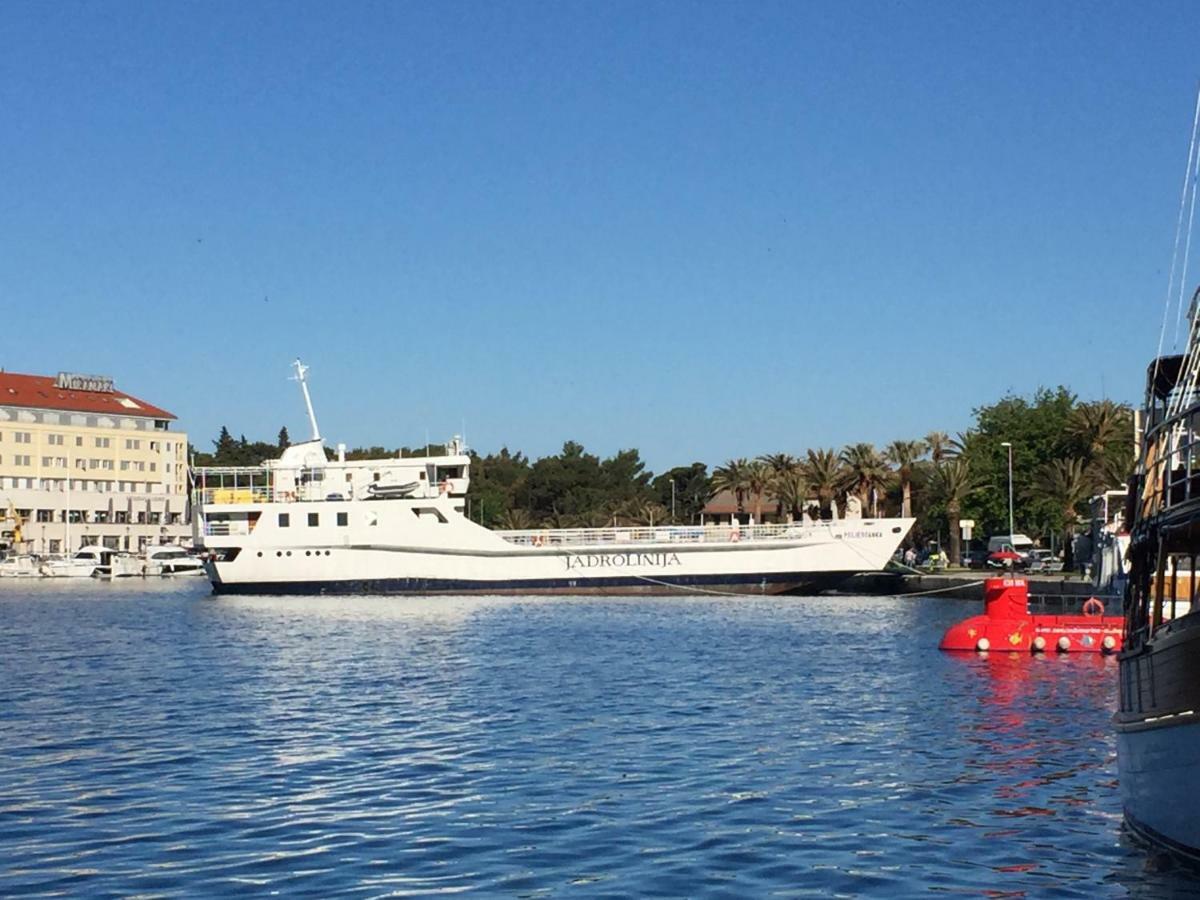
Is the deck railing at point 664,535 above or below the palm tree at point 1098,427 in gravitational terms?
below

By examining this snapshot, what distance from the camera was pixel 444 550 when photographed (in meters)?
79.2

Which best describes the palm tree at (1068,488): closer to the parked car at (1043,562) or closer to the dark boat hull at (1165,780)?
the parked car at (1043,562)

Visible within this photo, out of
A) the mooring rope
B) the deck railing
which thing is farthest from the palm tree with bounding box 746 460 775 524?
the mooring rope

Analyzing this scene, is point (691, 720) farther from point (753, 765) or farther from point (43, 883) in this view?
point (43, 883)

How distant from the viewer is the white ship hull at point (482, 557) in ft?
257

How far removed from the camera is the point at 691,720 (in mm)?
27109

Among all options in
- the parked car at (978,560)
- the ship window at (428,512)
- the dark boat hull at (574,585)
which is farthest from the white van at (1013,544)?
the ship window at (428,512)

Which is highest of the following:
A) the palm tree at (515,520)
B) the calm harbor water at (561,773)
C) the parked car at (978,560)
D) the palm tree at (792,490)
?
the palm tree at (792,490)

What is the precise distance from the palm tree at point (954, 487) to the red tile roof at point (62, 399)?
8170 cm

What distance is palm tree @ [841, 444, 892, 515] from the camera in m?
97.0

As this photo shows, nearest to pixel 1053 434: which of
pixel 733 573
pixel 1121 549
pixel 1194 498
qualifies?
pixel 733 573

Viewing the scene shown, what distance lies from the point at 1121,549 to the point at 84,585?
73777mm

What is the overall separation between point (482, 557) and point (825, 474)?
29535 mm

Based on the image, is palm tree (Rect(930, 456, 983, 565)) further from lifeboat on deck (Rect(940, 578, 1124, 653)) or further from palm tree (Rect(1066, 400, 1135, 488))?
lifeboat on deck (Rect(940, 578, 1124, 653))
